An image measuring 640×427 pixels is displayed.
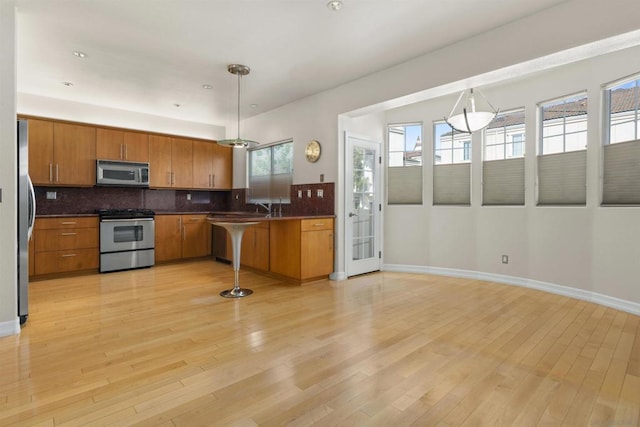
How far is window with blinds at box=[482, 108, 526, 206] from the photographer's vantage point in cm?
430

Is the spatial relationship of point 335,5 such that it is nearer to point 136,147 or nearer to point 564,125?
point 564,125

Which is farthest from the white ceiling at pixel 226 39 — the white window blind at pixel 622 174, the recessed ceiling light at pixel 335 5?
the white window blind at pixel 622 174

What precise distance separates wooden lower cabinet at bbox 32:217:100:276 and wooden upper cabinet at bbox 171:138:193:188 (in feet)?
4.96

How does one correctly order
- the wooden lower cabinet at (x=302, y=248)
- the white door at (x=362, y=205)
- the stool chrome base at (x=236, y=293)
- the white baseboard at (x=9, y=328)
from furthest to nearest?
the white door at (x=362, y=205) → the wooden lower cabinet at (x=302, y=248) → the stool chrome base at (x=236, y=293) → the white baseboard at (x=9, y=328)

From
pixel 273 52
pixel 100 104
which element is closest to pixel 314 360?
pixel 273 52

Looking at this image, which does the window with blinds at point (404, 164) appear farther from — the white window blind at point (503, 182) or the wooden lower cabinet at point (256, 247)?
the wooden lower cabinet at point (256, 247)

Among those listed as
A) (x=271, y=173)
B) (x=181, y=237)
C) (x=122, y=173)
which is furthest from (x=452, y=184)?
(x=122, y=173)

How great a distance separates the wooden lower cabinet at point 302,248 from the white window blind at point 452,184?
179 centimetres

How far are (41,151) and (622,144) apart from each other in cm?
725

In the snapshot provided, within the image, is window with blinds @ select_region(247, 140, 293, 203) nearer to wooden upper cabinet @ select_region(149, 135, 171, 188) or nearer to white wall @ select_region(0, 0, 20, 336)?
wooden upper cabinet @ select_region(149, 135, 171, 188)

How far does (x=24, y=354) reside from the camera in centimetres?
227

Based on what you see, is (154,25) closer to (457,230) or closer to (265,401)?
(265,401)

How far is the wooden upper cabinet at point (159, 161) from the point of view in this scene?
5.62 m

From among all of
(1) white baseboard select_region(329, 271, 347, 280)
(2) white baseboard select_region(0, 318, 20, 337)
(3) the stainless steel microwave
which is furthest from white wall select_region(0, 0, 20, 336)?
(1) white baseboard select_region(329, 271, 347, 280)
